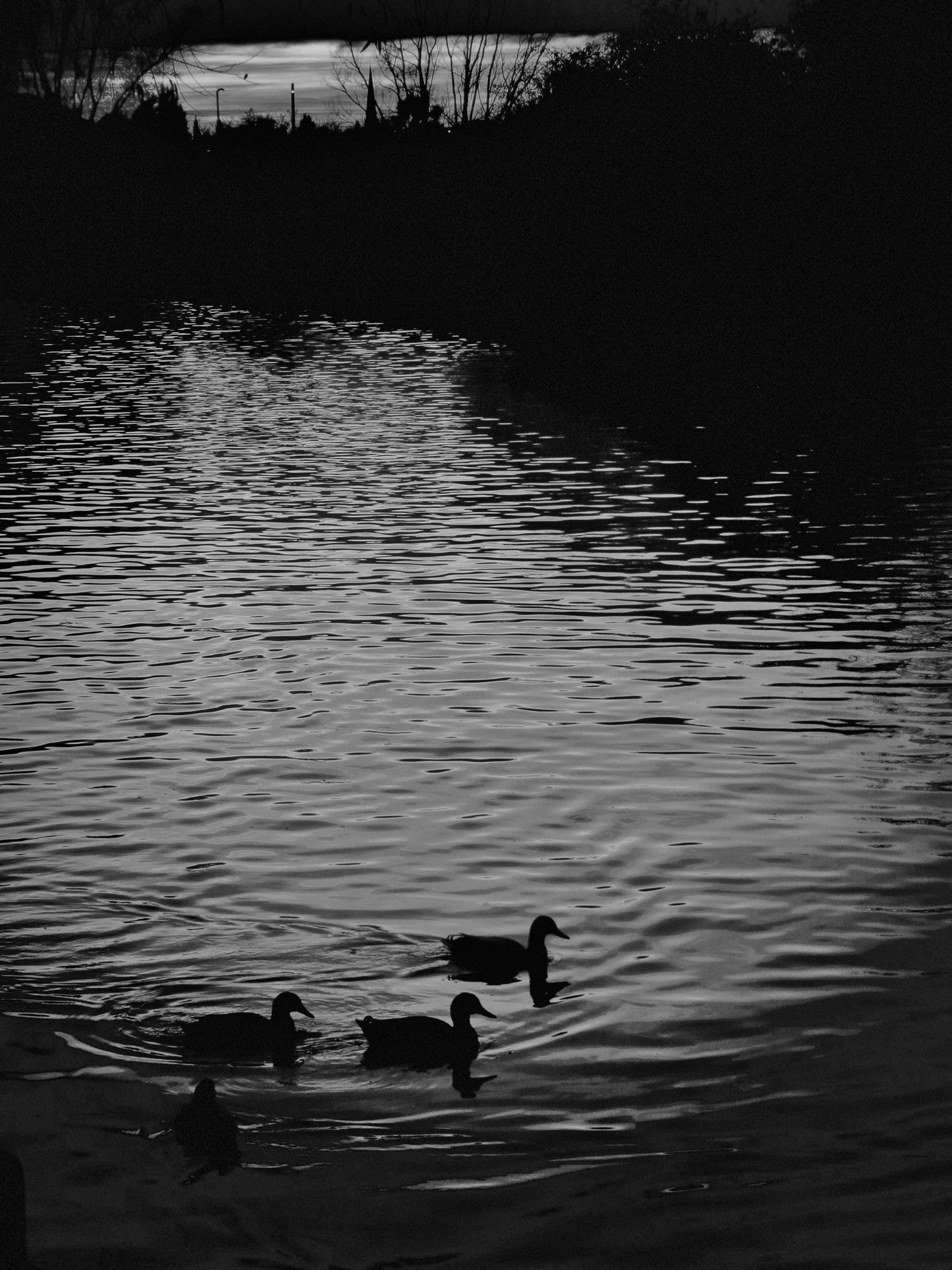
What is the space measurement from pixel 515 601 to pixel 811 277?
3115 cm

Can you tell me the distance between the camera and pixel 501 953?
28.2ft

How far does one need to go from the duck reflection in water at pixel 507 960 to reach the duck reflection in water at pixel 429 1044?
0.55 meters

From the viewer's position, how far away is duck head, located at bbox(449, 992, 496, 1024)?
7.95 metres

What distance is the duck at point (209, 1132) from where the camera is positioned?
7.07m

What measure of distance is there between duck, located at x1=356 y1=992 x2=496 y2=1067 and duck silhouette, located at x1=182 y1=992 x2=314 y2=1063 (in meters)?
0.31

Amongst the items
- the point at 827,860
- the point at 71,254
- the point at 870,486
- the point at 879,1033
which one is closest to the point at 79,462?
the point at 870,486

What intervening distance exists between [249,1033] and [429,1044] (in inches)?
30.0

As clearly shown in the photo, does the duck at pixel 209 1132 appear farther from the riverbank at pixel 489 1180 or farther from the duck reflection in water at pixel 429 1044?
the duck reflection in water at pixel 429 1044

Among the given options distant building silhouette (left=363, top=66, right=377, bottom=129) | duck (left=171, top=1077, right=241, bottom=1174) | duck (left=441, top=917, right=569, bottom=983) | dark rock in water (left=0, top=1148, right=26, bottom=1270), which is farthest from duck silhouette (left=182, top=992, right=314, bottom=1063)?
distant building silhouette (left=363, top=66, right=377, bottom=129)

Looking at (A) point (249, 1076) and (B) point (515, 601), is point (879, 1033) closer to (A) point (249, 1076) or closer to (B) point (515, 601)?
(A) point (249, 1076)

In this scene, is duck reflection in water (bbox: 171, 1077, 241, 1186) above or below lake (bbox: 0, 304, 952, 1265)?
above

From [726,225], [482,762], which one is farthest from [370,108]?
[482,762]

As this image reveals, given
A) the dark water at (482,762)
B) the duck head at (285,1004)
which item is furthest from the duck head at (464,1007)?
the duck head at (285,1004)

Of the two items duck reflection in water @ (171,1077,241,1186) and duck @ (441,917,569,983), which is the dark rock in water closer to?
duck reflection in water @ (171,1077,241,1186)
